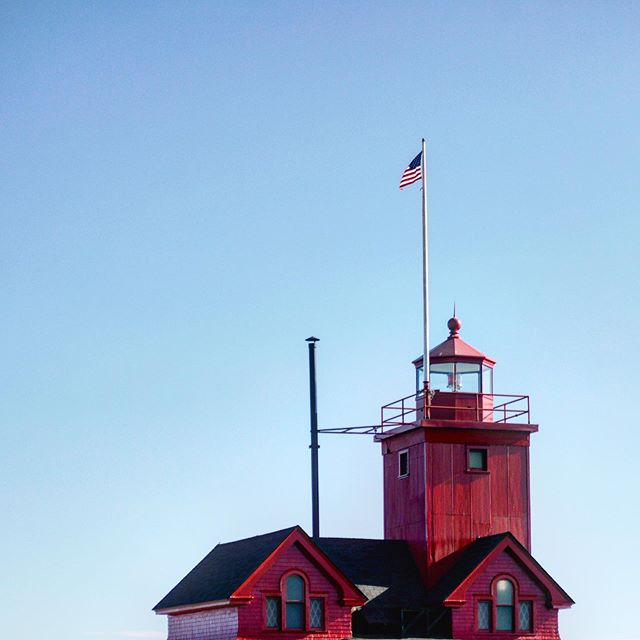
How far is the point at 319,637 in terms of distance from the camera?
4988 centimetres

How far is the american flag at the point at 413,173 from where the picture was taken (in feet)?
189

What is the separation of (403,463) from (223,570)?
7.97m

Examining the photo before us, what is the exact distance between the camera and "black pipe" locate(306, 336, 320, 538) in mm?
61844

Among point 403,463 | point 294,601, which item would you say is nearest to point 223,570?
point 294,601

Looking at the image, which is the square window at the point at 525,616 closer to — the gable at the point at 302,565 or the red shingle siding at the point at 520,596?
Answer: the red shingle siding at the point at 520,596

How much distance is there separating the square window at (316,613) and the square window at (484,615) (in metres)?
5.49

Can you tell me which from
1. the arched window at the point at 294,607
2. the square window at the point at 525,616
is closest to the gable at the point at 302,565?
the arched window at the point at 294,607

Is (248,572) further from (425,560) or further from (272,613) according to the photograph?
(425,560)

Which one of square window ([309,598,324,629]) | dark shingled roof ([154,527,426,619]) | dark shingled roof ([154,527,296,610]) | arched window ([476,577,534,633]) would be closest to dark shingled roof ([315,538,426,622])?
dark shingled roof ([154,527,426,619])

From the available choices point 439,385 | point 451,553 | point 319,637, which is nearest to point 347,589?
point 319,637

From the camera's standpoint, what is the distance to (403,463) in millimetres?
56344

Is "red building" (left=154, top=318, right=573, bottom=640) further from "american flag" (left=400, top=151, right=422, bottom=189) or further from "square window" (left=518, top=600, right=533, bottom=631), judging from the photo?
"american flag" (left=400, top=151, right=422, bottom=189)

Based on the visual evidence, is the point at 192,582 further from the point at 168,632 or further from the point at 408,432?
the point at 408,432

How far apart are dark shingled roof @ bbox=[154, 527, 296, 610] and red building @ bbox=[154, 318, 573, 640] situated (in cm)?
7
